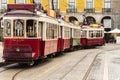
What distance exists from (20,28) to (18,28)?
105 millimetres

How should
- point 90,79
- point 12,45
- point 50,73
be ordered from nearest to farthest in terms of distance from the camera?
point 90,79
point 50,73
point 12,45

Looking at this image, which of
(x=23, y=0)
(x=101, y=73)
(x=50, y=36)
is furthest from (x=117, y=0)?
(x=101, y=73)

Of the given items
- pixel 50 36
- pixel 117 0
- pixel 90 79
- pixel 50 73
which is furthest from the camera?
pixel 117 0

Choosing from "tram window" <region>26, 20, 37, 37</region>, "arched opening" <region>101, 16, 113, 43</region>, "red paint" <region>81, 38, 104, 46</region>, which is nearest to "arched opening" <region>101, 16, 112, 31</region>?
"arched opening" <region>101, 16, 113, 43</region>

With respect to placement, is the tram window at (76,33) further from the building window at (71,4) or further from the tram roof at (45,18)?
the building window at (71,4)

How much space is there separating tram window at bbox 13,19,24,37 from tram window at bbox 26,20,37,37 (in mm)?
289

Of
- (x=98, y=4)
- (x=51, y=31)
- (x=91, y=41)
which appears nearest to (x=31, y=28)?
(x=51, y=31)

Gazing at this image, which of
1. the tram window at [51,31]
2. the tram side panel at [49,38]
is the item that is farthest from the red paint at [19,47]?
the tram window at [51,31]

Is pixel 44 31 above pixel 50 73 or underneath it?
above

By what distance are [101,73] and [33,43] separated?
13.9 ft

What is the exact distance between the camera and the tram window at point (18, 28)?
23.4m

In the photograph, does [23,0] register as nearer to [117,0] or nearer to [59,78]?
[117,0]

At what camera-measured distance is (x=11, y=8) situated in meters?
24.2

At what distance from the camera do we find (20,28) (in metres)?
23.4
